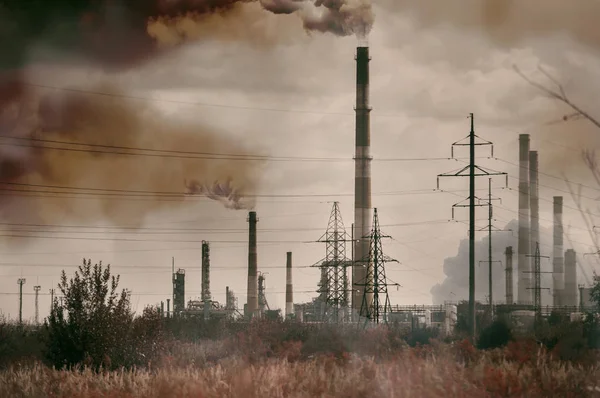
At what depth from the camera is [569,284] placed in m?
99.8

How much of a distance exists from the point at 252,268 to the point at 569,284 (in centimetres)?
3776

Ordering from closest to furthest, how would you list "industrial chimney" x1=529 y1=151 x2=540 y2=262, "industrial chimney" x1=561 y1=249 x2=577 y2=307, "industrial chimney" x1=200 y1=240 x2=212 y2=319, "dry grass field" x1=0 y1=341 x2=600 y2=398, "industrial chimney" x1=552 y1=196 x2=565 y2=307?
"dry grass field" x1=0 y1=341 x2=600 y2=398 < "industrial chimney" x1=200 y1=240 x2=212 y2=319 < "industrial chimney" x1=529 y1=151 x2=540 y2=262 < "industrial chimney" x1=552 y1=196 x2=565 y2=307 < "industrial chimney" x1=561 y1=249 x2=577 y2=307

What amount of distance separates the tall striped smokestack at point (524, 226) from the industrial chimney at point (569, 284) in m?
8.95

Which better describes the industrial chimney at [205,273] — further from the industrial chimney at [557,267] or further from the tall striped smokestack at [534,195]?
the industrial chimney at [557,267]

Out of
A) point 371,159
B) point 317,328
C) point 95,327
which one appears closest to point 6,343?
point 95,327

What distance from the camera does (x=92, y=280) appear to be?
28.0 m

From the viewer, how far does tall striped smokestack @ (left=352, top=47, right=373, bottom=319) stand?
6150cm

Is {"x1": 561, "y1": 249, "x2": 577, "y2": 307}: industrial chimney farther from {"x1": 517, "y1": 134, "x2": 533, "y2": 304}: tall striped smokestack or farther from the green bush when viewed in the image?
the green bush

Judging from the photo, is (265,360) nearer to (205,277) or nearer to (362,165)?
(362,165)

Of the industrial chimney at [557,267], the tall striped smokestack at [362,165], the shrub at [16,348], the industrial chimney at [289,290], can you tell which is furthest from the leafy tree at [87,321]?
the industrial chimney at [557,267]

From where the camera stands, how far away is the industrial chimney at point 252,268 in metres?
79.6

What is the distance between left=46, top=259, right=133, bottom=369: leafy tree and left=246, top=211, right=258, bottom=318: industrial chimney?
168 feet

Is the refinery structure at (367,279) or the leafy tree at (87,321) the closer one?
the leafy tree at (87,321)

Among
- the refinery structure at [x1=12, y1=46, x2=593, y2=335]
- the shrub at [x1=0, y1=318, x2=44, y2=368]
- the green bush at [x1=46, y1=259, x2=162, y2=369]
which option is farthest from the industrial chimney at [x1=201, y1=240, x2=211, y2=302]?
the green bush at [x1=46, y1=259, x2=162, y2=369]
